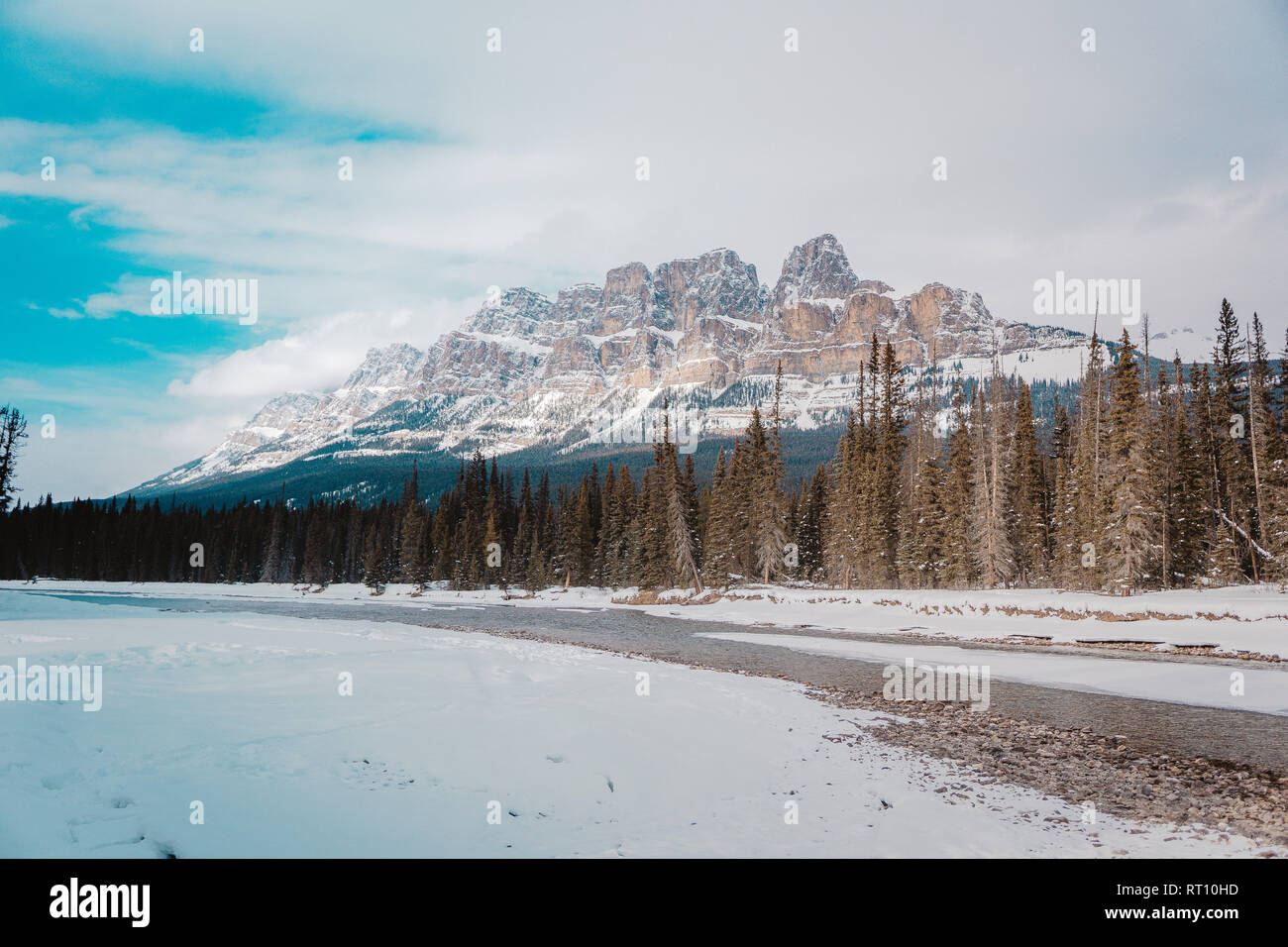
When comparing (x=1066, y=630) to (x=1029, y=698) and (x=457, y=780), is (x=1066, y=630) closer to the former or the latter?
(x=1029, y=698)

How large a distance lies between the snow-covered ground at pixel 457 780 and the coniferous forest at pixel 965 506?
35510 mm

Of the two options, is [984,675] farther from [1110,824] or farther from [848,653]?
[1110,824]

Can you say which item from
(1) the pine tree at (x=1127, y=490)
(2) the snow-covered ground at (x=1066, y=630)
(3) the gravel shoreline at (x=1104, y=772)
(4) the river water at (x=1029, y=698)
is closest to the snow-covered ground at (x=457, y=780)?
(3) the gravel shoreline at (x=1104, y=772)

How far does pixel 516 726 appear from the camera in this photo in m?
10.7

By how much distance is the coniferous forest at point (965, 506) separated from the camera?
3947 centimetres

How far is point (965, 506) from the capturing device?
4838 cm

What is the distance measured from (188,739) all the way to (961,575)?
4829 centimetres

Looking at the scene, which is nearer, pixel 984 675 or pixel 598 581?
pixel 984 675

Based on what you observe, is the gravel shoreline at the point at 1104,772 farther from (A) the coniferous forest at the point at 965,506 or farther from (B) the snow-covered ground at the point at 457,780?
(A) the coniferous forest at the point at 965,506

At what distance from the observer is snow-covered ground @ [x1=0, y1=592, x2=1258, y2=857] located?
6.34 meters
